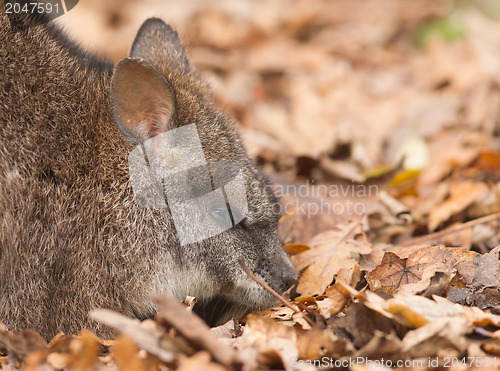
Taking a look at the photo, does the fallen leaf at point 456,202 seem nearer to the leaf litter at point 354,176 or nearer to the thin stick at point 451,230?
the leaf litter at point 354,176

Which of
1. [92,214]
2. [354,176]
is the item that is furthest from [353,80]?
[92,214]

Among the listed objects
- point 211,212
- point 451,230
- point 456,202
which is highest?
point 211,212

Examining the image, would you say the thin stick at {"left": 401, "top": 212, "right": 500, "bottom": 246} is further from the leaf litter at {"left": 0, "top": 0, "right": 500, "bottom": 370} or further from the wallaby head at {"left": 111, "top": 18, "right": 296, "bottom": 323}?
the wallaby head at {"left": 111, "top": 18, "right": 296, "bottom": 323}

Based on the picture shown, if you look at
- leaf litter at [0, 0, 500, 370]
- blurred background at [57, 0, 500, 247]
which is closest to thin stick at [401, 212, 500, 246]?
leaf litter at [0, 0, 500, 370]

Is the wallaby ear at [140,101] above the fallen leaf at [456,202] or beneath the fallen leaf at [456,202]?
above

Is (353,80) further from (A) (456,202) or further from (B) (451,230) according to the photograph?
(B) (451,230)

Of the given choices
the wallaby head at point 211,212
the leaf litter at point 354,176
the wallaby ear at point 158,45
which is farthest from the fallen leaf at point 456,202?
the wallaby ear at point 158,45

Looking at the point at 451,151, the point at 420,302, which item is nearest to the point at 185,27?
the point at 451,151
